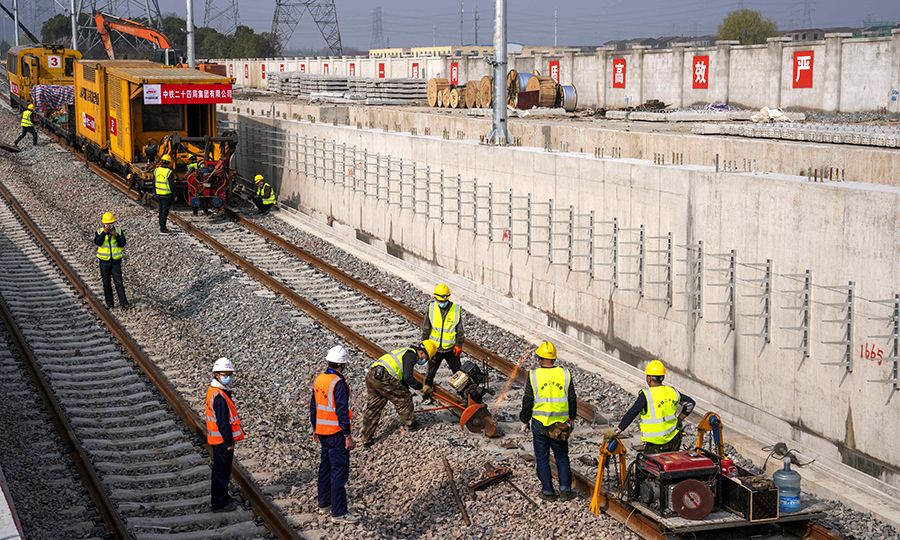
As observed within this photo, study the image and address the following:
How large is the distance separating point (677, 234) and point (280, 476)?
6158 millimetres

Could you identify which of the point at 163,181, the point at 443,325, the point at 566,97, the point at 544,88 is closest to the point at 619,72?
the point at 566,97

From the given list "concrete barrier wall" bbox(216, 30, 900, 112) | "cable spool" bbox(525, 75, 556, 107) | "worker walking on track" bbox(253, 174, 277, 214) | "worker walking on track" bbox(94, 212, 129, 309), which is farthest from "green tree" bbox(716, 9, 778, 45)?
"worker walking on track" bbox(94, 212, 129, 309)

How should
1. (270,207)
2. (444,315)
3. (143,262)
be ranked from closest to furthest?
(444,315)
(143,262)
(270,207)

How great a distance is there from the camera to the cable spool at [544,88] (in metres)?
32.6

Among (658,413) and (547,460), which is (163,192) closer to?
(547,460)

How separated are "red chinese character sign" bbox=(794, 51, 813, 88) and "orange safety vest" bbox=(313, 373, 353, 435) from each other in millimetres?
25853

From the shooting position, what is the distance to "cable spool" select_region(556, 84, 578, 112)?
33.2m

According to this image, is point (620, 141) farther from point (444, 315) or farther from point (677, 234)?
point (444, 315)

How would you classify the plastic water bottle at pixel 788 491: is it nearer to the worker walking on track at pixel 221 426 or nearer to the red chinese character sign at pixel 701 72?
the worker walking on track at pixel 221 426

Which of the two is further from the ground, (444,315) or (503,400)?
(444,315)

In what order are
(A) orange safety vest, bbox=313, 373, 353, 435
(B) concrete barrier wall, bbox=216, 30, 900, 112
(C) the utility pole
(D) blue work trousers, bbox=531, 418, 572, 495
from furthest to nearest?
1. (C) the utility pole
2. (B) concrete barrier wall, bbox=216, 30, 900, 112
3. (D) blue work trousers, bbox=531, 418, 572, 495
4. (A) orange safety vest, bbox=313, 373, 353, 435

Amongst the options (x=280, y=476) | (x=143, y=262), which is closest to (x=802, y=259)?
(x=280, y=476)

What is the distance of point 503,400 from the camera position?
12.6 m

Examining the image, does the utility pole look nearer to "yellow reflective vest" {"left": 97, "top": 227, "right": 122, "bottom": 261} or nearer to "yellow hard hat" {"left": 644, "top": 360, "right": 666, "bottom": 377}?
"yellow reflective vest" {"left": 97, "top": 227, "right": 122, "bottom": 261}
